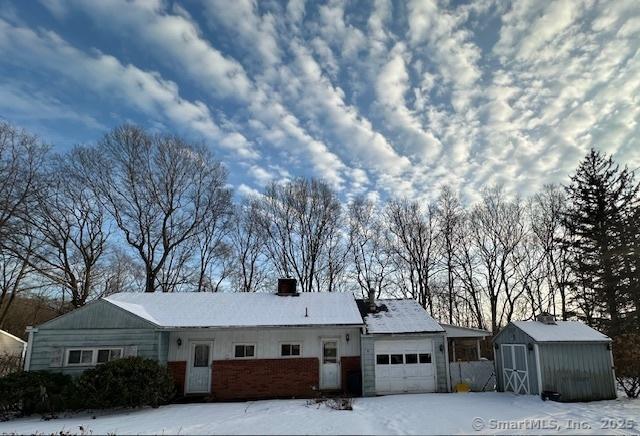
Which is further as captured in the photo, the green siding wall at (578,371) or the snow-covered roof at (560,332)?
the snow-covered roof at (560,332)

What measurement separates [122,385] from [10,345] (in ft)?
60.0

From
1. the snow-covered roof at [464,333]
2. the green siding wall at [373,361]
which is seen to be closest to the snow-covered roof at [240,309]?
the green siding wall at [373,361]

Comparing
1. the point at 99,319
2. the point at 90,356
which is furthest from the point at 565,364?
the point at 90,356

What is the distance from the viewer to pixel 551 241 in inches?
1049

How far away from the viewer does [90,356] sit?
43.7 feet

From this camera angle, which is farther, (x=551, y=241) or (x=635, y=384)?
(x=551, y=241)

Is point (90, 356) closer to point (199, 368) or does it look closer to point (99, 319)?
point (99, 319)

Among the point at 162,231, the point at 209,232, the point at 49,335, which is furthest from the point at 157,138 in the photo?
the point at 49,335

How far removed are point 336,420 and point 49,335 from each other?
10479 millimetres

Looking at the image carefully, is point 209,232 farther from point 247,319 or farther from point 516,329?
point 516,329

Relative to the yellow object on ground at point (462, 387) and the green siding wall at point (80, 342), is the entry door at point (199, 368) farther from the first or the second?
the yellow object on ground at point (462, 387)

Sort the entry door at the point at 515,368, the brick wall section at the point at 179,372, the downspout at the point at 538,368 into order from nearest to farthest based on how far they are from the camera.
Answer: the downspout at the point at 538,368 → the entry door at the point at 515,368 → the brick wall section at the point at 179,372

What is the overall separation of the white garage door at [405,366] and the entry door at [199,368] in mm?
6608

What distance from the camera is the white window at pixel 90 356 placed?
13.2 metres
